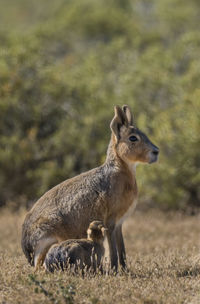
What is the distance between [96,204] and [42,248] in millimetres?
895

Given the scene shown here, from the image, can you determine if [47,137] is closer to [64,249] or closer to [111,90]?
[111,90]

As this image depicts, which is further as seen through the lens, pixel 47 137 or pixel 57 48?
pixel 57 48

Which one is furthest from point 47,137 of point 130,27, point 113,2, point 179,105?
point 113,2

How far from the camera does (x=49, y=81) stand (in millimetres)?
→ 18266

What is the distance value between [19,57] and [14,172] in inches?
141

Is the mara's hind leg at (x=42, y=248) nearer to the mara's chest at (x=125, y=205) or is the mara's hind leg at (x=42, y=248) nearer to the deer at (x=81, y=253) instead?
the deer at (x=81, y=253)

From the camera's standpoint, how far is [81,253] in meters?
7.22

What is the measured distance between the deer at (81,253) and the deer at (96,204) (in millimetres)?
203

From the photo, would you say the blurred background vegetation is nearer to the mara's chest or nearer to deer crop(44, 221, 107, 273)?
the mara's chest

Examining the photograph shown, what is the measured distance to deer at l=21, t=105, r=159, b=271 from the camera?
7.60 m

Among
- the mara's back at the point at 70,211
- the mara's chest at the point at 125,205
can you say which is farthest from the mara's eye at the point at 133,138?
the mara's chest at the point at 125,205

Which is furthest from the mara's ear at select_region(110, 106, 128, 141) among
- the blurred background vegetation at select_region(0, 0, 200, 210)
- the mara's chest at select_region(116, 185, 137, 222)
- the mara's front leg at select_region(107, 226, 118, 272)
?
the blurred background vegetation at select_region(0, 0, 200, 210)

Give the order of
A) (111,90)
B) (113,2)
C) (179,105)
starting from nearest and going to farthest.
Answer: (179,105) < (111,90) < (113,2)

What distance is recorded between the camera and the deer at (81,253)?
716cm
